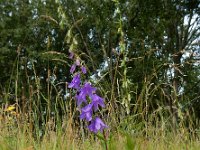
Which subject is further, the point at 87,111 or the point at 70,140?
the point at 70,140

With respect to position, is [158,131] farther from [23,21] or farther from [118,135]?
[23,21]

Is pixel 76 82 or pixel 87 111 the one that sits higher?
pixel 76 82

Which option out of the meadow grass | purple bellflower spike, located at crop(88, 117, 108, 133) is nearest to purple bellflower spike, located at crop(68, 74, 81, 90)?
purple bellflower spike, located at crop(88, 117, 108, 133)

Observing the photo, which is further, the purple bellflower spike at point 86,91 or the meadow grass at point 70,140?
the meadow grass at point 70,140

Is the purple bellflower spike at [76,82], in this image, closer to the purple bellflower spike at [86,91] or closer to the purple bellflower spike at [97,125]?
the purple bellflower spike at [86,91]

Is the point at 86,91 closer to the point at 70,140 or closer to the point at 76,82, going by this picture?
the point at 76,82

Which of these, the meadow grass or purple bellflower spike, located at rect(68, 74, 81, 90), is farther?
the meadow grass

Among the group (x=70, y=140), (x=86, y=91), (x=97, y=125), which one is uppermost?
(x=86, y=91)

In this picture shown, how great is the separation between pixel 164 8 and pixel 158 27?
6.55 feet

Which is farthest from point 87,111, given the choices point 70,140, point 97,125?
point 70,140

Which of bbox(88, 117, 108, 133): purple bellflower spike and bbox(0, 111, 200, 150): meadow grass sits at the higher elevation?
bbox(88, 117, 108, 133): purple bellflower spike

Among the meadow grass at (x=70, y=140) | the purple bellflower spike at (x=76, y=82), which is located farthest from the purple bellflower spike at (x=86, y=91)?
the meadow grass at (x=70, y=140)

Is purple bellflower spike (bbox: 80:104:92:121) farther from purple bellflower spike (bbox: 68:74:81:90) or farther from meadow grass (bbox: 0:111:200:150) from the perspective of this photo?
meadow grass (bbox: 0:111:200:150)

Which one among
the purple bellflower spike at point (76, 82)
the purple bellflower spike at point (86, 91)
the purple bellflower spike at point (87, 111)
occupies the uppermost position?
the purple bellflower spike at point (76, 82)
